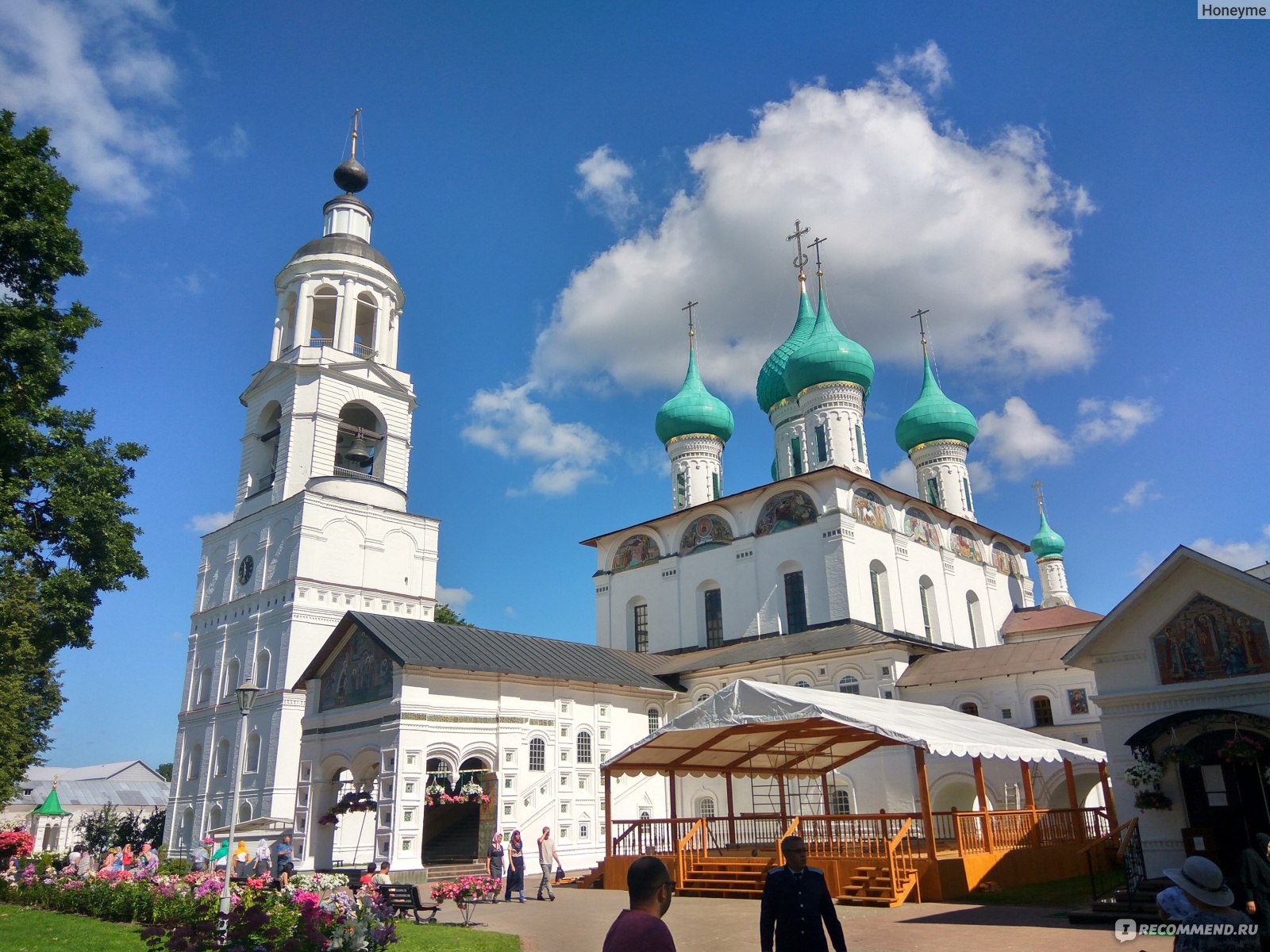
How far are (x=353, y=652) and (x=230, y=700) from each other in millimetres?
8246

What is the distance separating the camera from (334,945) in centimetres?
786

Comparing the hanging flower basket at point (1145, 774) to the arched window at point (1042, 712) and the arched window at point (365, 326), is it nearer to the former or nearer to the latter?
the arched window at point (1042, 712)

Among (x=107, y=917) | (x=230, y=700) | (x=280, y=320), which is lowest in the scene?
(x=107, y=917)

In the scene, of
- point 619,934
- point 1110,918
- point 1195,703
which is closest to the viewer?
point 619,934

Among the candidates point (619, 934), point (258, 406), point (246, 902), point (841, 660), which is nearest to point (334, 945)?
point (246, 902)

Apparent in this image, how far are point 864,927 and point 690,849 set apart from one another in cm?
543

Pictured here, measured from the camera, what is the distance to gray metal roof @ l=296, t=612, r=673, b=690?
21.7 meters

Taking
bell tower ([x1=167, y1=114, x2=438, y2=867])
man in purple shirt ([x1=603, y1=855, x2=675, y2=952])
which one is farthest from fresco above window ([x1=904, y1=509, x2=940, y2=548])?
man in purple shirt ([x1=603, y1=855, x2=675, y2=952])

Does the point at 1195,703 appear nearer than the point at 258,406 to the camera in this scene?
Yes

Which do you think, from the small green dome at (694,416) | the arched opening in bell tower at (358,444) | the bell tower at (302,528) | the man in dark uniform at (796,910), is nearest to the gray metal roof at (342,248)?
the bell tower at (302,528)

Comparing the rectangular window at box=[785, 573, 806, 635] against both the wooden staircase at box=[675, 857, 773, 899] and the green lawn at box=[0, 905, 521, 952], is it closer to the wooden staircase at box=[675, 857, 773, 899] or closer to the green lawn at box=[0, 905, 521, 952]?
the wooden staircase at box=[675, 857, 773, 899]

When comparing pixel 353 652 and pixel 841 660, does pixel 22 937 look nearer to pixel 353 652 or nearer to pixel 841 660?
pixel 353 652

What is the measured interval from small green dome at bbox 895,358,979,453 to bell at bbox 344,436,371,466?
21523 mm

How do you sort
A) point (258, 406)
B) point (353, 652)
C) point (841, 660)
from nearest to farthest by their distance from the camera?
point (353, 652), point (841, 660), point (258, 406)
